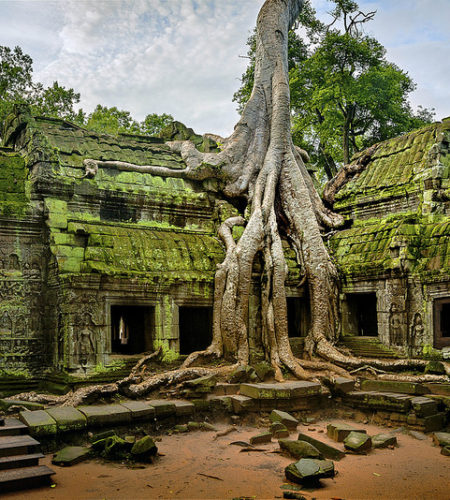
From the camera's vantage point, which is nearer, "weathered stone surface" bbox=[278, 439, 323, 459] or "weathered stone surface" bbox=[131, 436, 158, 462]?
"weathered stone surface" bbox=[131, 436, 158, 462]

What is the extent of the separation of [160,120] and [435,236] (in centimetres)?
1510

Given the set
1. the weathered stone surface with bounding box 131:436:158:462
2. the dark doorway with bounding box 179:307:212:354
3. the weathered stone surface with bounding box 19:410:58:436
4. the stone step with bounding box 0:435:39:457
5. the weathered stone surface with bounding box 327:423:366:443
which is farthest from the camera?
the dark doorway with bounding box 179:307:212:354

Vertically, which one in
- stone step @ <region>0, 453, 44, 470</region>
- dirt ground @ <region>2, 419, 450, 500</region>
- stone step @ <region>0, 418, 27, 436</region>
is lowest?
dirt ground @ <region>2, 419, 450, 500</region>

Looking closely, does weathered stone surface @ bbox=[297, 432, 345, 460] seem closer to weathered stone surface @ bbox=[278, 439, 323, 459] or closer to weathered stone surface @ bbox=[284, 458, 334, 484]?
weathered stone surface @ bbox=[278, 439, 323, 459]

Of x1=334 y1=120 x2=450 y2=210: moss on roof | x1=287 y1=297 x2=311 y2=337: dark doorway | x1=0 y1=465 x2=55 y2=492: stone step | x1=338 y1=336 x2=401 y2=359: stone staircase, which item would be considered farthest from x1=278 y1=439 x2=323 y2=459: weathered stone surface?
x1=334 y1=120 x2=450 y2=210: moss on roof

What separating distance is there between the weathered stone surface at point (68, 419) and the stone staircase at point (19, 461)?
1.22ft

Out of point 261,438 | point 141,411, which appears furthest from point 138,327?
point 261,438

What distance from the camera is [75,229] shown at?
358 inches

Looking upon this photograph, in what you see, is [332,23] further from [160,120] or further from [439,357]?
[439,357]

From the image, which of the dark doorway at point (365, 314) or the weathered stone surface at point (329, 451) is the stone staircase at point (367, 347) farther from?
the weathered stone surface at point (329, 451)

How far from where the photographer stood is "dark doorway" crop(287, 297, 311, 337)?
11.1 m

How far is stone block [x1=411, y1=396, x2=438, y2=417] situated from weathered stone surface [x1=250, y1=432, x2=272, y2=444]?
2.17m

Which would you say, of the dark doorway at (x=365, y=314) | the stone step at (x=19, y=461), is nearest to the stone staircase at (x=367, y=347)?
the dark doorway at (x=365, y=314)

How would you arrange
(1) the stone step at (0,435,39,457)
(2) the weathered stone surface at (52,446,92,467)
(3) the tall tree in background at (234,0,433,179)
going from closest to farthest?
(1) the stone step at (0,435,39,457) → (2) the weathered stone surface at (52,446,92,467) → (3) the tall tree in background at (234,0,433,179)
